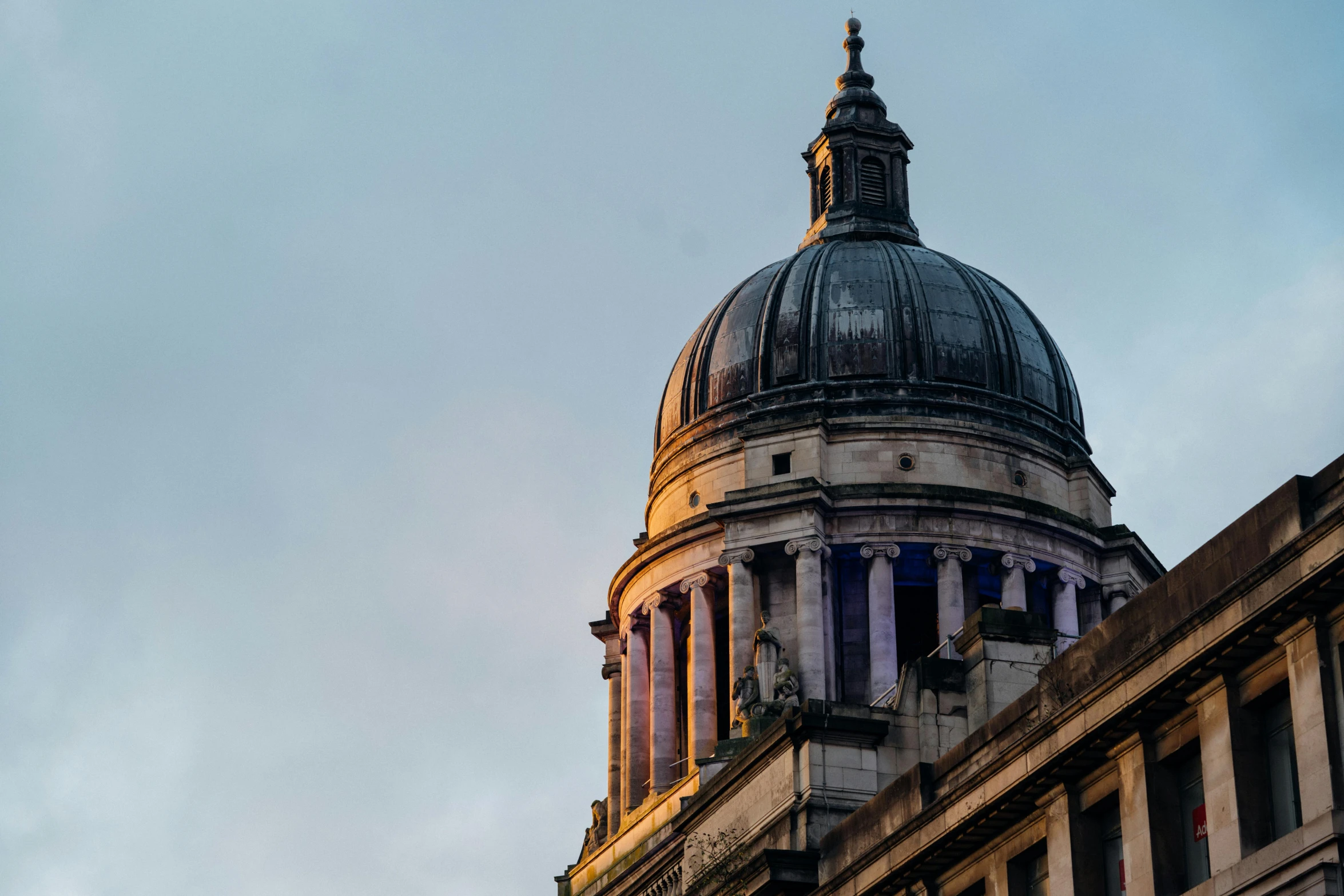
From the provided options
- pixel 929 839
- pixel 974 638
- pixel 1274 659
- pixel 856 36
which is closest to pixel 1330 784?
pixel 1274 659

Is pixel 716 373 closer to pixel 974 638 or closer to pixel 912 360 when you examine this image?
pixel 912 360

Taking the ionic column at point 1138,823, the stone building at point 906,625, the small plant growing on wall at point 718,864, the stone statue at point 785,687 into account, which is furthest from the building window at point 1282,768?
the stone statue at point 785,687

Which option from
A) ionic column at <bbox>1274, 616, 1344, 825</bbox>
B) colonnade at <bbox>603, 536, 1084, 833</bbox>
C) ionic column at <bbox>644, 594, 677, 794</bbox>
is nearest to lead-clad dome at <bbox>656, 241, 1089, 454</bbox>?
colonnade at <bbox>603, 536, 1084, 833</bbox>

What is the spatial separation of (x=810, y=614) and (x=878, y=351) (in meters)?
10.2

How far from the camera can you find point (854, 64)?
94.6m

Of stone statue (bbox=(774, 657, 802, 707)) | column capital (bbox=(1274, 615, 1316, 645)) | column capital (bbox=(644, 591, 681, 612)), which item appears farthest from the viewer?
column capital (bbox=(644, 591, 681, 612))

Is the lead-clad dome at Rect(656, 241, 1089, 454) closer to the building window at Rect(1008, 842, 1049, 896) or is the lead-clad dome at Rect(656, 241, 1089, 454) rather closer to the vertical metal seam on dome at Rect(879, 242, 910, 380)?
the vertical metal seam on dome at Rect(879, 242, 910, 380)

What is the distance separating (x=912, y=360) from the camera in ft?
275

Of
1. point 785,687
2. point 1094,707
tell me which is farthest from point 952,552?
point 1094,707

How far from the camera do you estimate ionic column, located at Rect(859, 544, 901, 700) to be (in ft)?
254

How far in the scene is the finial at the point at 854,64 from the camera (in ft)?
306

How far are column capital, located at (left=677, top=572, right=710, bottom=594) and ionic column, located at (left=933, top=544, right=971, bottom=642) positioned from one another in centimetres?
729

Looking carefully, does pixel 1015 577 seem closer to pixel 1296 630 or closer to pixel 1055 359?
pixel 1055 359

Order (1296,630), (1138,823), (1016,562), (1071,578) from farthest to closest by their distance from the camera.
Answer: (1071,578), (1016,562), (1138,823), (1296,630)
